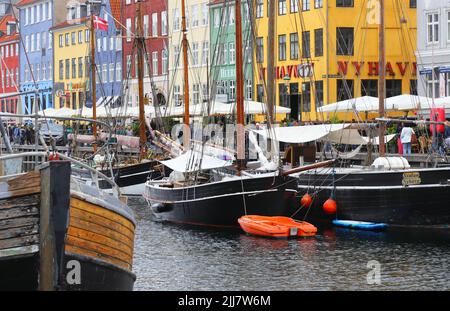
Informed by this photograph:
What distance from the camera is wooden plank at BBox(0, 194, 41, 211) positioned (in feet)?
55.5

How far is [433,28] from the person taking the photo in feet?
223

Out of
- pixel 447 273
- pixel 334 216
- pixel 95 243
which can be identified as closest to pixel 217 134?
pixel 334 216

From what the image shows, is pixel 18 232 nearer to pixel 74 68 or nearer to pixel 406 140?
Result: pixel 406 140

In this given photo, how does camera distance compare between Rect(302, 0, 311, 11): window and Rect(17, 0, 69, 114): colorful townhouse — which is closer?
Rect(302, 0, 311, 11): window

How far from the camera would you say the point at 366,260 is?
30422mm

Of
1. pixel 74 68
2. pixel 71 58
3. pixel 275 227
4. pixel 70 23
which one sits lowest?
pixel 275 227

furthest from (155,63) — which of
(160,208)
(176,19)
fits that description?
(160,208)

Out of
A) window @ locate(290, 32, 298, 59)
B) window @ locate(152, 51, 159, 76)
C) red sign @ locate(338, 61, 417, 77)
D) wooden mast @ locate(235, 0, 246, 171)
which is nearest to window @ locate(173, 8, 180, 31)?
window @ locate(152, 51, 159, 76)

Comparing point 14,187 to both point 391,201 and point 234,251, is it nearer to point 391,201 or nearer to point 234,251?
point 234,251

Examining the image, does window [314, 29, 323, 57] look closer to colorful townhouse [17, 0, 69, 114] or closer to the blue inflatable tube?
the blue inflatable tube

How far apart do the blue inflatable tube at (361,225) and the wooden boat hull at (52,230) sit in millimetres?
19882

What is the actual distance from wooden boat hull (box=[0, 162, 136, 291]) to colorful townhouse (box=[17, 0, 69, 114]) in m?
104

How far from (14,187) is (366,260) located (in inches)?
594

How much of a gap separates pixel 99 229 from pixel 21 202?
5.27 ft
